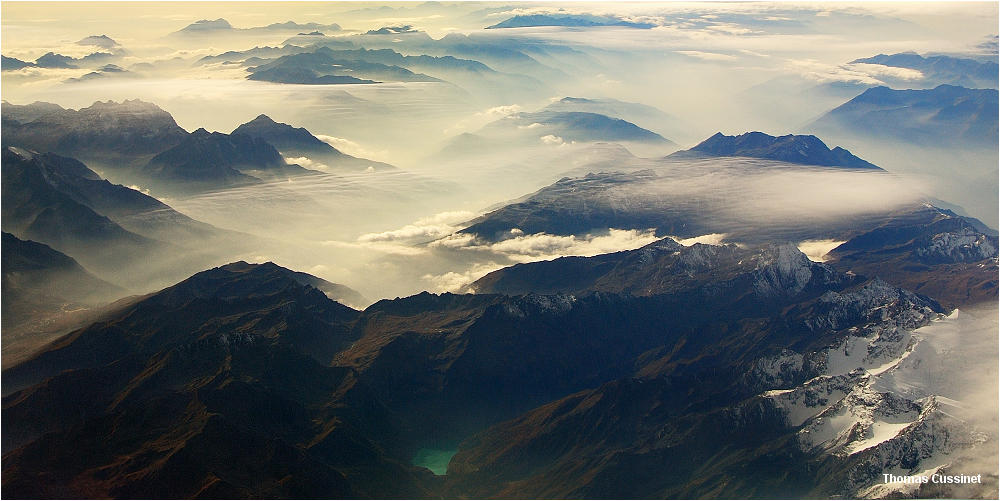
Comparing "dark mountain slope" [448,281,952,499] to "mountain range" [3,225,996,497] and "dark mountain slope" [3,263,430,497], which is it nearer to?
"mountain range" [3,225,996,497]

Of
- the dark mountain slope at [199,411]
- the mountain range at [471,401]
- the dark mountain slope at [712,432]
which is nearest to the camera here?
the dark mountain slope at [199,411]

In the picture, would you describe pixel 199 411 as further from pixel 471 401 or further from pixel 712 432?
pixel 712 432

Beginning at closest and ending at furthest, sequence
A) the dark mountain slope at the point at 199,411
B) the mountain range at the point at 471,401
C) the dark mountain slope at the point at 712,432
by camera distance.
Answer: the dark mountain slope at the point at 199,411, the mountain range at the point at 471,401, the dark mountain slope at the point at 712,432

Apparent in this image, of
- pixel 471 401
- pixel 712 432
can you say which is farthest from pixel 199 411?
pixel 712 432

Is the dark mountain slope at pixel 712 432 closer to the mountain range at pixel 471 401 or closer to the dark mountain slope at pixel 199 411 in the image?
the mountain range at pixel 471 401

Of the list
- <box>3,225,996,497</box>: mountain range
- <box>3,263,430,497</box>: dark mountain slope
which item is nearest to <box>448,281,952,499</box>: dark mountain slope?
<box>3,225,996,497</box>: mountain range

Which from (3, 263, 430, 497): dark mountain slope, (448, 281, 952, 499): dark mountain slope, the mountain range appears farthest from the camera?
(448, 281, 952, 499): dark mountain slope

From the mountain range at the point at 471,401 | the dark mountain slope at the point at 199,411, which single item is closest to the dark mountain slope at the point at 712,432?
the mountain range at the point at 471,401

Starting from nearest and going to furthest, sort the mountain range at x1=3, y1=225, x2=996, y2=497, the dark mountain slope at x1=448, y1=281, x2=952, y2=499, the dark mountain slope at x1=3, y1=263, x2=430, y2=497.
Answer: the dark mountain slope at x1=3, y1=263, x2=430, y2=497 < the mountain range at x1=3, y1=225, x2=996, y2=497 < the dark mountain slope at x1=448, y1=281, x2=952, y2=499

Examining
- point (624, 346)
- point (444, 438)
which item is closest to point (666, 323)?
point (624, 346)

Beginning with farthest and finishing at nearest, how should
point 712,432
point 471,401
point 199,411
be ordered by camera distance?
point 471,401
point 712,432
point 199,411

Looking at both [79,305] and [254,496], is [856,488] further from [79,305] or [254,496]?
[79,305]
